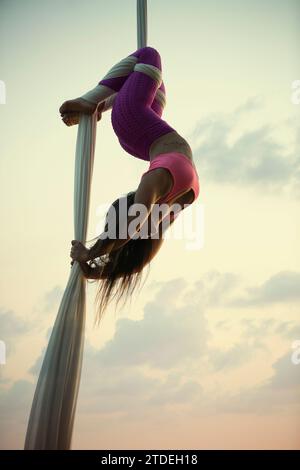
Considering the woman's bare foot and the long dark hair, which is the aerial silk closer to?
the long dark hair

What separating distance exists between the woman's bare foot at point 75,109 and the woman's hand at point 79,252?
0.66 metres

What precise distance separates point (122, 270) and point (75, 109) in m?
0.80

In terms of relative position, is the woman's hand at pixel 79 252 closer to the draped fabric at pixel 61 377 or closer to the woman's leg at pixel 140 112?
the draped fabric at pixel 61 377

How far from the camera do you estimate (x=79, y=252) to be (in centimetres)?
251

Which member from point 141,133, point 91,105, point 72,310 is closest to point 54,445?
point 72,310

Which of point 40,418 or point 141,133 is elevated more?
point 141,133

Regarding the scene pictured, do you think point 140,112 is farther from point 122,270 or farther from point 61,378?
point 61,378

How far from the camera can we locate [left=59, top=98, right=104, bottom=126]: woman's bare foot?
9.09 ft

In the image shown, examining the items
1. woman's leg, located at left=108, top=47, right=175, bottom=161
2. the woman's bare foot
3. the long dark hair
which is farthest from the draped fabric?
the woman's bare foot

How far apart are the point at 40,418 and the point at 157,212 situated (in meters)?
0.97

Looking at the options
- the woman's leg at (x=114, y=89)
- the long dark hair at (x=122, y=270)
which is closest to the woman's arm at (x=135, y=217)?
the long dark hair at (x=122, y=270)

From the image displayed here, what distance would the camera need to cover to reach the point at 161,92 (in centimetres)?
278

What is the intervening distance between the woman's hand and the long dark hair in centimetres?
10
